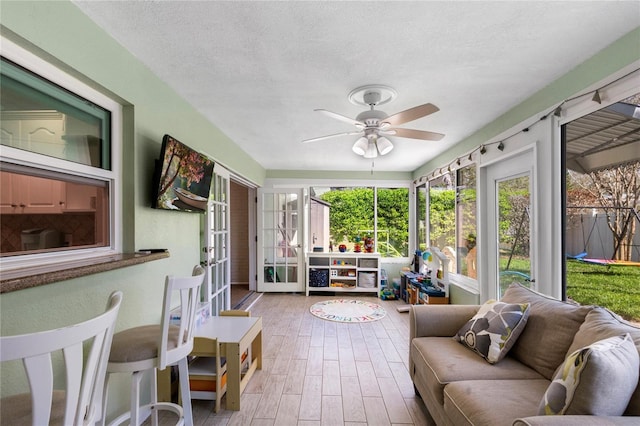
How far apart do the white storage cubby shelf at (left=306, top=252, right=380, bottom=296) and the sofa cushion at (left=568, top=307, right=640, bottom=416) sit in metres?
4.04

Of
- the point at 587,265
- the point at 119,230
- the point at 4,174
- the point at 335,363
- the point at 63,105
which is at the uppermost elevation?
the point at 63,105

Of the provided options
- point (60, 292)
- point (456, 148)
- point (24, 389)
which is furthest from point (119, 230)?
point (456, 148)

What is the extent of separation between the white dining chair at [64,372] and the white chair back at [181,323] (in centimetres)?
41

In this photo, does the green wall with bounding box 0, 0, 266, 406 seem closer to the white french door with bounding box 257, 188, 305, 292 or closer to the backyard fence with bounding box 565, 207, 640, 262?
the white french door with bounding box 257, 188, 305, 292

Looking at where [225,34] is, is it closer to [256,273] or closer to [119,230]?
[119,230]

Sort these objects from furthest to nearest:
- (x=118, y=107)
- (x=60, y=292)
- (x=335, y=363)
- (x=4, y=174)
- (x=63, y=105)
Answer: (x=335, y=363) < (x=118, y=107) < (x=63, y=105) < (x=60, y=292) < (x=4, y=174)

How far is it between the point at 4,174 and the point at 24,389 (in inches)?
35.4

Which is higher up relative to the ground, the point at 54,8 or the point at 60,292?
the point at 54,8

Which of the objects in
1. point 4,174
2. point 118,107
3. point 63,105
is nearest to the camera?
point 4,174

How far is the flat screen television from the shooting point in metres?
2.06

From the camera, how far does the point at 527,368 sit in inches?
69.6

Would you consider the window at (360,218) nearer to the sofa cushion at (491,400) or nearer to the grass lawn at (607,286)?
the grass lawn at (607,286)

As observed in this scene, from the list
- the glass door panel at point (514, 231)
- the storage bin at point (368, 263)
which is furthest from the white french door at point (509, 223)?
the storage bin at point (368, 263)

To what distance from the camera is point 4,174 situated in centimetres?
126
